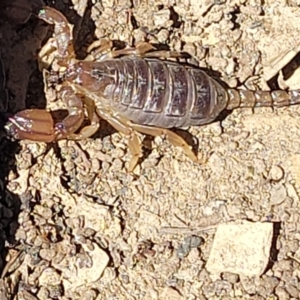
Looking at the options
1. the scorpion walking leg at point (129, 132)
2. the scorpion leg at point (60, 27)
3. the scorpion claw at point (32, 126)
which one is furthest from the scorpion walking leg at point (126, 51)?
the scorpion claw at point (32, 126)

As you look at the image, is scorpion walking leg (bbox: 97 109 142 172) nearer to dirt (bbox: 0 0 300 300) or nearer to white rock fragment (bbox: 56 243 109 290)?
dirt (bbox: 0 0 300 300)

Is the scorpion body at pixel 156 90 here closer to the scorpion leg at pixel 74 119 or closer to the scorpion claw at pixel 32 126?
the scorpion leg at pixel 74 119

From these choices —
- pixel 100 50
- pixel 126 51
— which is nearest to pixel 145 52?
pixel 126 51

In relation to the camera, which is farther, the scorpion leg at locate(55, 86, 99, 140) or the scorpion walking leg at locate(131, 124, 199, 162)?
the scorpion walking leg at locate(131, 124, 199, 162)

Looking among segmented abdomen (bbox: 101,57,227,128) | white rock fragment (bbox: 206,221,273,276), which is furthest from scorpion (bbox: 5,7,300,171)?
white rock fragment (bbox: 206,221,273,276)

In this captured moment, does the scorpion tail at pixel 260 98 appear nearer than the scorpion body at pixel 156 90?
No

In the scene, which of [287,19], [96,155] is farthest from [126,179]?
[287,19]
